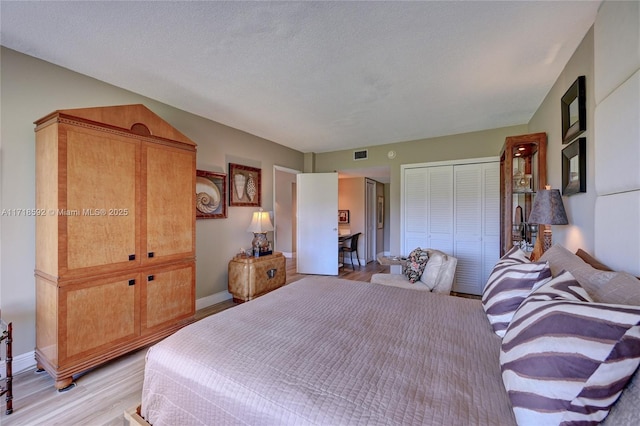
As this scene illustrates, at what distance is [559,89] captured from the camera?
7.68 ft

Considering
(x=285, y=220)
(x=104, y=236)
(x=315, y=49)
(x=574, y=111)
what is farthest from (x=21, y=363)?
(x=285, y=220)

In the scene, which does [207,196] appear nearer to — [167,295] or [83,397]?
[167,295]

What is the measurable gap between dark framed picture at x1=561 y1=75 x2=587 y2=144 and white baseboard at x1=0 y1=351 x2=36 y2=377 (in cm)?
443

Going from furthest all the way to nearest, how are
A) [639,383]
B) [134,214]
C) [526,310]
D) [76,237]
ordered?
[134,214], [76,237], [526,310], [639,383]

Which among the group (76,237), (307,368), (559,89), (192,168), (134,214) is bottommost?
(307,368)

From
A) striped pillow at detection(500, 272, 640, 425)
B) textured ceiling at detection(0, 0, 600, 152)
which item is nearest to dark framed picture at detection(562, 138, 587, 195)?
textured ceiling at detection(0, 0, 600, 152)

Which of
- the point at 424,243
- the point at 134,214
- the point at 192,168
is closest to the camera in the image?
the point at 134,214

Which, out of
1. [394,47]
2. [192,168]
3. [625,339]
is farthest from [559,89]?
[192,168]

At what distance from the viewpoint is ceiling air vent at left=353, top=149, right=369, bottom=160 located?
4922mm

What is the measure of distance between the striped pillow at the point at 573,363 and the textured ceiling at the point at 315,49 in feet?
5.61

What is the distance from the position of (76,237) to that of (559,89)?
163 inches

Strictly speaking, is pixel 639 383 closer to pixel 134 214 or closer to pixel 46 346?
pixel 134 214

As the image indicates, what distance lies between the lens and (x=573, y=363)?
0.70 m

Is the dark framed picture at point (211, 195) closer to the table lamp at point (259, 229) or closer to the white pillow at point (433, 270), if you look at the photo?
the table lamp at point (259, 229)
